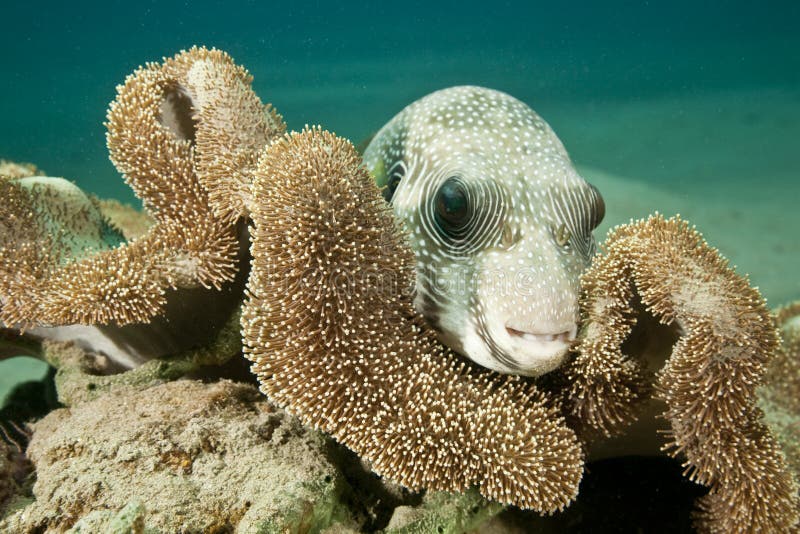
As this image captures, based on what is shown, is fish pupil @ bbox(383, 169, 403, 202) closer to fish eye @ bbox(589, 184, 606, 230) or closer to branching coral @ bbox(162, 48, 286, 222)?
branching coral @ bbox(162, 48, 286, 222)

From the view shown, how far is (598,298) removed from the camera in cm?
227

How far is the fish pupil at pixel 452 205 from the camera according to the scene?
2.38m

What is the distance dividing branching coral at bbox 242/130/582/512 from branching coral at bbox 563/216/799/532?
1.35 ft

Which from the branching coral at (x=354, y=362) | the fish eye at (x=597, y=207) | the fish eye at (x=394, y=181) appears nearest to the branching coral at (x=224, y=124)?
the branching coral at (x=354, y=362)

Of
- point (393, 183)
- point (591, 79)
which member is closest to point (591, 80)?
point (591, 79)

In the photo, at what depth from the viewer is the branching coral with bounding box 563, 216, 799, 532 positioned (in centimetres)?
199

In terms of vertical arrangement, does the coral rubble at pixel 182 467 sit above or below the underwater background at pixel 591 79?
below

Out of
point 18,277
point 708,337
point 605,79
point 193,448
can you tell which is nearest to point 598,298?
point 708,337

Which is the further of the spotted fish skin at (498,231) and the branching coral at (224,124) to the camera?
the branching coral at (224,124)

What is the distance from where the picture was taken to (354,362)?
197cm

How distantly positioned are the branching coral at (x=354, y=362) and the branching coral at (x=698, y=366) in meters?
0.41

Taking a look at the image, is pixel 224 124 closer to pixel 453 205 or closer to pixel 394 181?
pixel 394 181

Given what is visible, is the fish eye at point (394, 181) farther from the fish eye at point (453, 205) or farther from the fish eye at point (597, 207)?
the fish eye at point (597, 207)

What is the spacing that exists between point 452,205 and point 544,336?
723 mm
